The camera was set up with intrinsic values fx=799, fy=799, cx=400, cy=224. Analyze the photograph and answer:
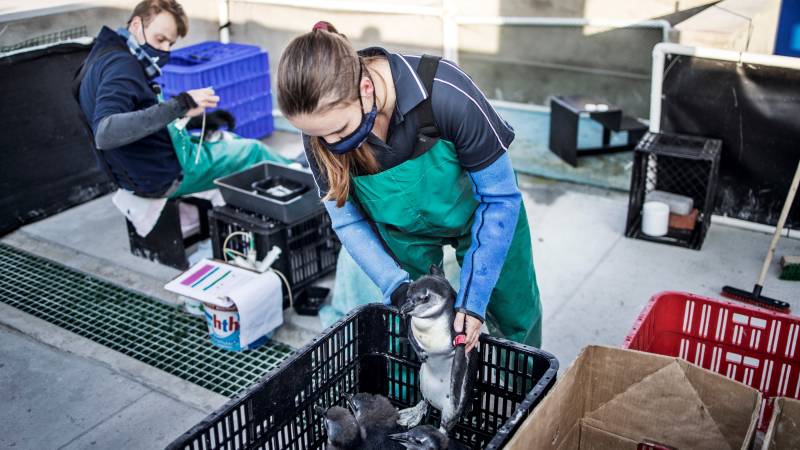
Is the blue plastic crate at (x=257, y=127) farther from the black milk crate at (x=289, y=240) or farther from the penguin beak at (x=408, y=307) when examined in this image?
the penguin beak at (x=408, y=307)

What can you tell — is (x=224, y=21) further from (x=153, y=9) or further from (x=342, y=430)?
(x=342, y=430)

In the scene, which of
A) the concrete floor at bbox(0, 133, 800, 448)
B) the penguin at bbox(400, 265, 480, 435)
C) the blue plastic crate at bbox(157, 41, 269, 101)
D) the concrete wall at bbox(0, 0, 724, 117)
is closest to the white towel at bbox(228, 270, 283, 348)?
the concrete floor at bbox(0, 133, 800, 448)

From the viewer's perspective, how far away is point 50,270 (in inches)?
174

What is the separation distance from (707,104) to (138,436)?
3285 mm

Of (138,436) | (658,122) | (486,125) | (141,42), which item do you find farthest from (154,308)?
(658,122)

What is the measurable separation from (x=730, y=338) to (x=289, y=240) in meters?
2.12

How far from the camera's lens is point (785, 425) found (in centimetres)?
199

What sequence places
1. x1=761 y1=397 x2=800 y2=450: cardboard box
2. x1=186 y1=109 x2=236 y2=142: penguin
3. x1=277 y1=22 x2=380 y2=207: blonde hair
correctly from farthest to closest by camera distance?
x1=186 y1=109 x2=236 y2=142: penguin, x1=761 y1=397 x2=800 y2=450: cardboard box, x1=277 y1=22 x2=380 y2=207: blonde hair

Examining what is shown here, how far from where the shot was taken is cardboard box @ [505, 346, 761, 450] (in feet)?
6.77

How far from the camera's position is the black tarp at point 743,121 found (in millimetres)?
4098

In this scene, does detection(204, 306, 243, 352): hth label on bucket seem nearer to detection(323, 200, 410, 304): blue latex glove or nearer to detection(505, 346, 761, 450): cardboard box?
detection(323, 200, 410, 304): blue latex glove

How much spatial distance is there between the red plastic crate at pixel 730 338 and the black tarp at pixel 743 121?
76.2 inches

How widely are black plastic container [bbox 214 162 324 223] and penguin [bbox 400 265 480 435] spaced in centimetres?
182

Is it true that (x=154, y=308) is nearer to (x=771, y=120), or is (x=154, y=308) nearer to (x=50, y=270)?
(x=50, y=270)
